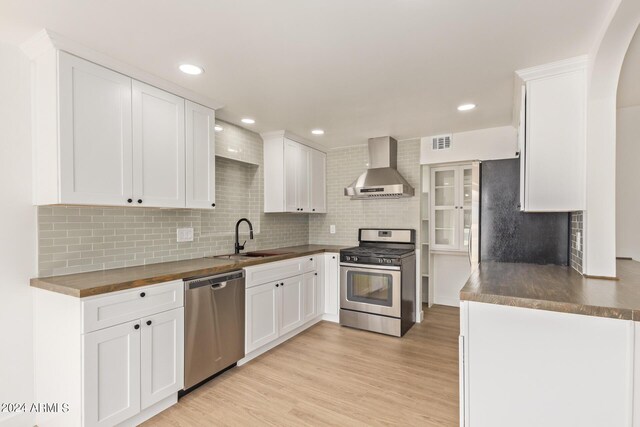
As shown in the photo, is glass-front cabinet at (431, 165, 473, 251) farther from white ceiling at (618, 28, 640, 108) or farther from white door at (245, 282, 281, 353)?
white door at (245, 282, 281, 353)

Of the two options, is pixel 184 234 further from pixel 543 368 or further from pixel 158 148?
pixel 543 368

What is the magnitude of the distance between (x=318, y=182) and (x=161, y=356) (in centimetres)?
299

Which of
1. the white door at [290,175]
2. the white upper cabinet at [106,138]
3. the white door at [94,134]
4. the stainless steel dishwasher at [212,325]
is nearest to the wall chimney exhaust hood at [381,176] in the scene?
the white door at [290,175]

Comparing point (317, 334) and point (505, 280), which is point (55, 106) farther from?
point (317, 334)

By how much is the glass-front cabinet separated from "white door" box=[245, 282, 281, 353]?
8.27 ft

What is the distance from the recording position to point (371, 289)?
3.74 meters

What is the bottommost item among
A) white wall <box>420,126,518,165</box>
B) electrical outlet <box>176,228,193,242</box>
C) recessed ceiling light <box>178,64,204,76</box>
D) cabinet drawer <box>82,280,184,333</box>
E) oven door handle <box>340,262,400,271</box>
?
oven door handle <box>340,262,400,271</box>

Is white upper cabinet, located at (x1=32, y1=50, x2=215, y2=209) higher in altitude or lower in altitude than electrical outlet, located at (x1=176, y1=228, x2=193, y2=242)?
higher

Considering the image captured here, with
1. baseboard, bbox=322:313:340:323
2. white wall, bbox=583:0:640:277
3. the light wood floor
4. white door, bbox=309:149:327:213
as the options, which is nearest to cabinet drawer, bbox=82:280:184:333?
the light wood floor

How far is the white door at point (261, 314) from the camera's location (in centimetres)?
289

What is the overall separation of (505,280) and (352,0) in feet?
5.69

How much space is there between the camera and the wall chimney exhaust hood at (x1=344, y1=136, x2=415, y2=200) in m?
3.91

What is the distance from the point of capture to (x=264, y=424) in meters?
2.04

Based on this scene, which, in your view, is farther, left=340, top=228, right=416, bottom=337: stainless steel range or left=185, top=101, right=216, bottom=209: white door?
left=340, top=228, right=416, bottom=337: stainless steel range
